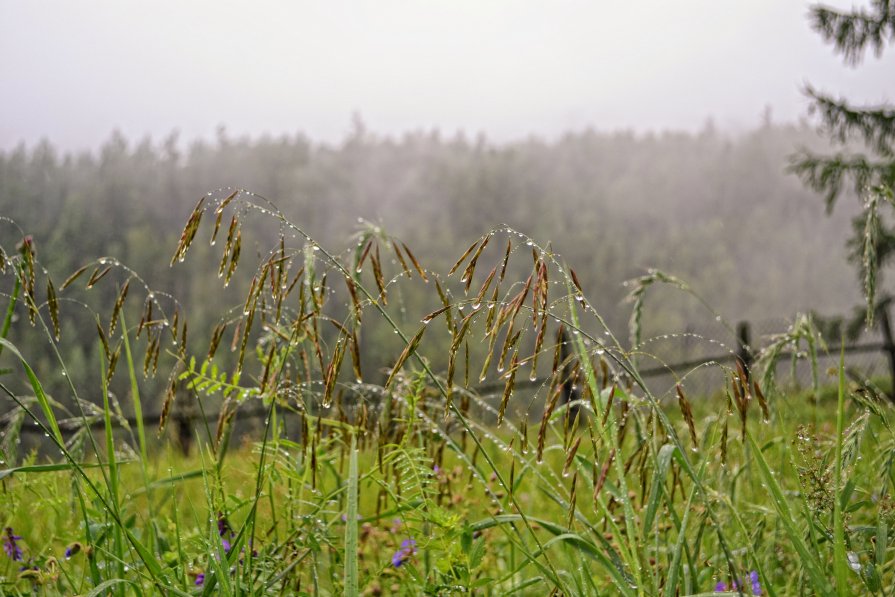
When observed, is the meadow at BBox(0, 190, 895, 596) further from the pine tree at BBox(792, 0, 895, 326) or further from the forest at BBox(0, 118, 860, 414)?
the forest at BBox(0, 118, 860, 414)

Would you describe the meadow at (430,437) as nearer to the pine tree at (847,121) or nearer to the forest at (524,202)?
the pine tree at (847,121)

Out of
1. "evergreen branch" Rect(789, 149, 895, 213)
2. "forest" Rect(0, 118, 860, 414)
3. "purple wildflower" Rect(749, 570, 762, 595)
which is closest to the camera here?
"purple wildflower" Rect(749, 570, 762, 595)

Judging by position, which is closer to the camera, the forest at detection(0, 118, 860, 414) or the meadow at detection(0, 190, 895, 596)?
the meadow at detection(0, 190, 895, 596)

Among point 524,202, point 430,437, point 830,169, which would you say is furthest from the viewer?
point 524,202

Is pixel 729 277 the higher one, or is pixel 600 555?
pixel 600 555

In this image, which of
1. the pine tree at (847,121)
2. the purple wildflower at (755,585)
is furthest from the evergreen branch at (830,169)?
the purple wildflower at (755,585)

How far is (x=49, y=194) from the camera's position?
56250 mm

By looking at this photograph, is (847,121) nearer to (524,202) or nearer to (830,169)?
(830,169)

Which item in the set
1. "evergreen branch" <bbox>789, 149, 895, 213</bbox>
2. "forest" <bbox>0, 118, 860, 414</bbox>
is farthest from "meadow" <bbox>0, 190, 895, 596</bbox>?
"forest" <bbox>0, 118, 860, 414</bbox>

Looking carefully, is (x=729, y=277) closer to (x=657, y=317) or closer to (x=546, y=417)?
(x=657, y=317)

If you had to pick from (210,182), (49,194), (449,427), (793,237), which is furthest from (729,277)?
(449,427)

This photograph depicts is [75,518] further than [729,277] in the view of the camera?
No

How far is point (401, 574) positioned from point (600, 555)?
680 mm

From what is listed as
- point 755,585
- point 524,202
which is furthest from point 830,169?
point 524,202
